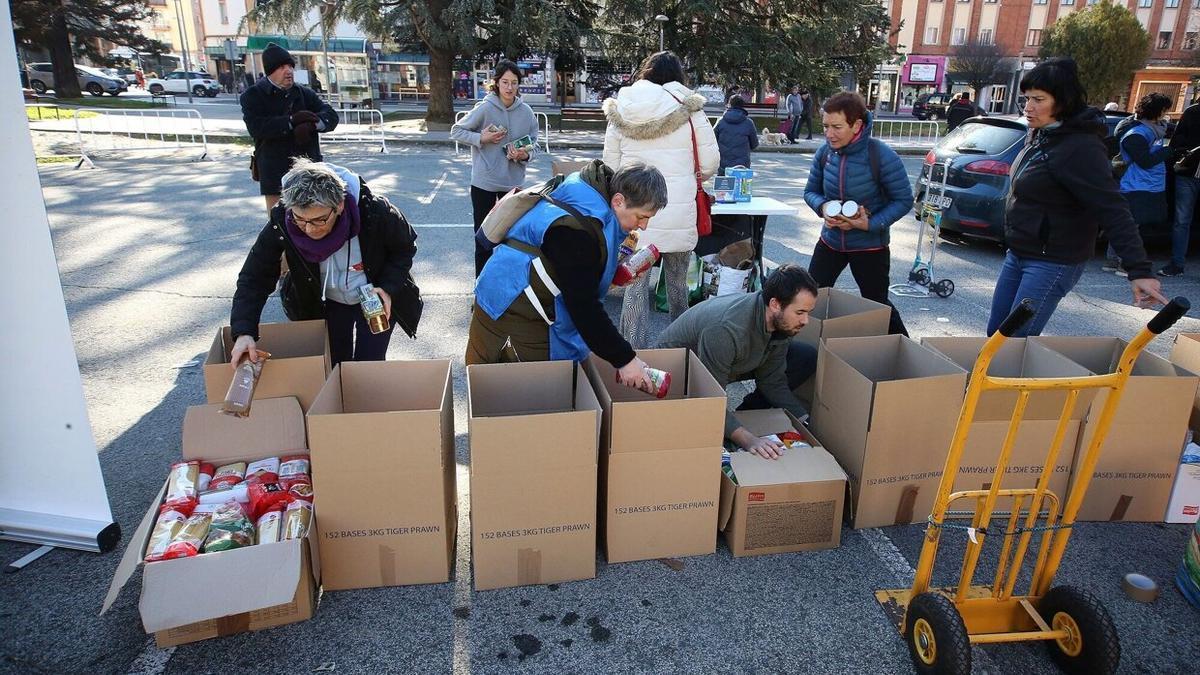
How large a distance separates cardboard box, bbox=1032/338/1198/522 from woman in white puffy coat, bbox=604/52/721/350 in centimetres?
224

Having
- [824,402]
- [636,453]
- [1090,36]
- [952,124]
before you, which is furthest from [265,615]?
[1090,36]

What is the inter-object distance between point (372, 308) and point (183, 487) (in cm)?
93

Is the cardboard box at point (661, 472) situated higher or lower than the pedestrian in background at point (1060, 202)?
lower

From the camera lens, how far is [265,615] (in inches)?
93.0

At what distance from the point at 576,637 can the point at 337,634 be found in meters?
0.78

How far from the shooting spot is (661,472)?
264 centimetres

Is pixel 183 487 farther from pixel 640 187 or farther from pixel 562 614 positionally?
pixel 640 187

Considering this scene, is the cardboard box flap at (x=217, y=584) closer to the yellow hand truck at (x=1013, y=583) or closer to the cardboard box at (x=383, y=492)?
the cardboard box at (x=383, y=492)

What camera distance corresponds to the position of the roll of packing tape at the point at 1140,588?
2656 mm

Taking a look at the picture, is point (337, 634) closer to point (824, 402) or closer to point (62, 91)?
point (824, 402)

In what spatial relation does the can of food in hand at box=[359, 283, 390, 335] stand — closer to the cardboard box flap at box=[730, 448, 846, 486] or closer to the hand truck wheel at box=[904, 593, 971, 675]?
the cardboard box flap at box=[730, 448, 846, 486]

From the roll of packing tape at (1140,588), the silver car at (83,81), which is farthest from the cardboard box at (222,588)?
the silver car at (83,81)

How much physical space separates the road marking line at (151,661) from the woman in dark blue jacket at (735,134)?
8.16 metres

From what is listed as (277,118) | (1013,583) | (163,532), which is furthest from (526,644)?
(277,118)
